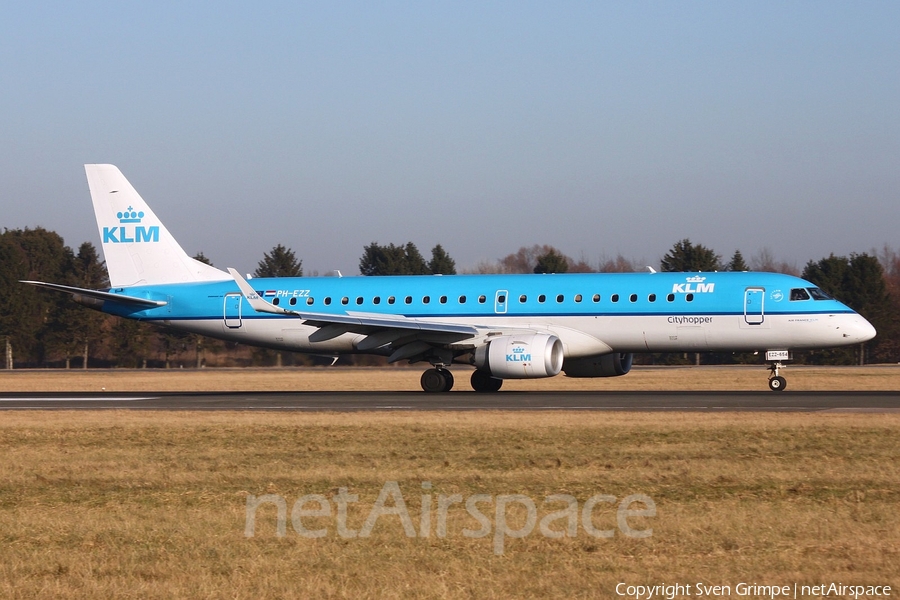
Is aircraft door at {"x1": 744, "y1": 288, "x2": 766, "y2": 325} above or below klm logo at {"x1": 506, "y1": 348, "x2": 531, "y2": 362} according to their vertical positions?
above

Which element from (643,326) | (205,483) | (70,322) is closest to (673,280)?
(643,326)

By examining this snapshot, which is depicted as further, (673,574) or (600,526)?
(600,526)

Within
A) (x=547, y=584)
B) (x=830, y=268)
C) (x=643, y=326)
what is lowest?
(x=547, y=584)

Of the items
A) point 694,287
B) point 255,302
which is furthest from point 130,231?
point 694,287

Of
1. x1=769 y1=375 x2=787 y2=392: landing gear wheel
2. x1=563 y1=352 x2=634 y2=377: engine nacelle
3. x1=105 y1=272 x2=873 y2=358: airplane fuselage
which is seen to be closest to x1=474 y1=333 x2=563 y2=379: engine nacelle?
x1=105 y1=272 x2=873 y2=358: airplane fuselage

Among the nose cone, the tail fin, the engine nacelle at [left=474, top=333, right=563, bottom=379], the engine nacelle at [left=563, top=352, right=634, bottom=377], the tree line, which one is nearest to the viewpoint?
the engine nacelle at [left=474, top=333, right=563, bottom=379]

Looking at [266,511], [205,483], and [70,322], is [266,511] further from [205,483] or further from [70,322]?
[70,322]

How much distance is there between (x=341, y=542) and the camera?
9.70 metres

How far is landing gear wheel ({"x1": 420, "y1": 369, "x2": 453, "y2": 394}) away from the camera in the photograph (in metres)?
33.5

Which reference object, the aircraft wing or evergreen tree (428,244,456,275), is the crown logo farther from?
evergreen tree (428,244,456,275)

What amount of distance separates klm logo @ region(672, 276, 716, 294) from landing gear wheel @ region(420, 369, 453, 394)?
24.2 ft

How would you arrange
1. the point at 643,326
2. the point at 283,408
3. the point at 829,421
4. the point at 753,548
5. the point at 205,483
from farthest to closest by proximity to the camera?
the point at 643,326 < the point at 283,408 < the point at 829,421 < the point at 205,483 < the point at 753,548

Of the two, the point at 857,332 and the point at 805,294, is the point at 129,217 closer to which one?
the point at 805,294

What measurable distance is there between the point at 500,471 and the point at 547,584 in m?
5.98
